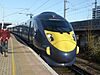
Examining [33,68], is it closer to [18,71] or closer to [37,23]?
[18,71]

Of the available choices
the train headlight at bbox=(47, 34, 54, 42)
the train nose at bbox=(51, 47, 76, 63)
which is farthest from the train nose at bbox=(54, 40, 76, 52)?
the train headlight at bbox=(47, 34, 54, 42)

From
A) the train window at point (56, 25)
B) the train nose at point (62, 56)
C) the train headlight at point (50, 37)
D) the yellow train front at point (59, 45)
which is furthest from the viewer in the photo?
the train window at point (56, 25)

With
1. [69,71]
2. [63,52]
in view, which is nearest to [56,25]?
[63,52]

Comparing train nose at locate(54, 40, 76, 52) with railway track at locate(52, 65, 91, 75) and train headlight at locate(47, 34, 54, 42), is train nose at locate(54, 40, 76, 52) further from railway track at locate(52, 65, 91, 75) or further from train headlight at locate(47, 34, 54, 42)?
railway track at locate(52, 65, 91, 75)

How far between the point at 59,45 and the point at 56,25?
7.78 feet

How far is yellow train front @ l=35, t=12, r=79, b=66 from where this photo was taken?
14.1m

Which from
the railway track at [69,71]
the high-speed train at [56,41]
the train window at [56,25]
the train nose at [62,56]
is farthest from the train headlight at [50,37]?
the railway track at [69,71]

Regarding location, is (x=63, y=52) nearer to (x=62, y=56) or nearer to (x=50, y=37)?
(x=62, y=56)

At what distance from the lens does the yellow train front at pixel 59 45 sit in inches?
556

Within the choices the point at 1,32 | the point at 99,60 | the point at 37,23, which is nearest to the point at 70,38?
the point at 37,23

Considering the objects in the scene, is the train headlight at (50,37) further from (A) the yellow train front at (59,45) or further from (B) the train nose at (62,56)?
(B) the train nose at (62,56)

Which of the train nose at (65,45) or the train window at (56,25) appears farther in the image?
the train window at (56,25)

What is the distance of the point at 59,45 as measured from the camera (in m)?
14.4

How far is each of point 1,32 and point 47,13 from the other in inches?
151
